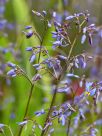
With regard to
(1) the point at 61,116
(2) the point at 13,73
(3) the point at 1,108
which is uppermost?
(2) the point at 13,73

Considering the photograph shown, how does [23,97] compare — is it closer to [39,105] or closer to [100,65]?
[39,105]

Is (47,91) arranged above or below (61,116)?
below

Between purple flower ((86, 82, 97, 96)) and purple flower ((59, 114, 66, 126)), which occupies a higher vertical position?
purple flower ((86, 82, 97, 96))

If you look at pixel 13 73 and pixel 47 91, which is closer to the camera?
pixel 13 73

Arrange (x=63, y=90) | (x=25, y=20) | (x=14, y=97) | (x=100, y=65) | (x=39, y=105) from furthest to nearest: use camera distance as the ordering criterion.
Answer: (x=100, y=65) → (x=25, y=20) → (x=14, y=97) → (x=39, y=105) → (x=63, y=90)

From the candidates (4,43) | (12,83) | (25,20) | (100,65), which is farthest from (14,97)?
(100,65)

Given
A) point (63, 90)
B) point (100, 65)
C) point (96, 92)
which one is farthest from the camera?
point (100, 65)

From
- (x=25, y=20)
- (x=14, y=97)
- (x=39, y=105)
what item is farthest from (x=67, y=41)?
(x=25, y=20)

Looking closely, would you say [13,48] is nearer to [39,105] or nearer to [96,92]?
[39,105]

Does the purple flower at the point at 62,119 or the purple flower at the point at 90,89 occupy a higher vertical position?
the purple flower at the point at 90,89
